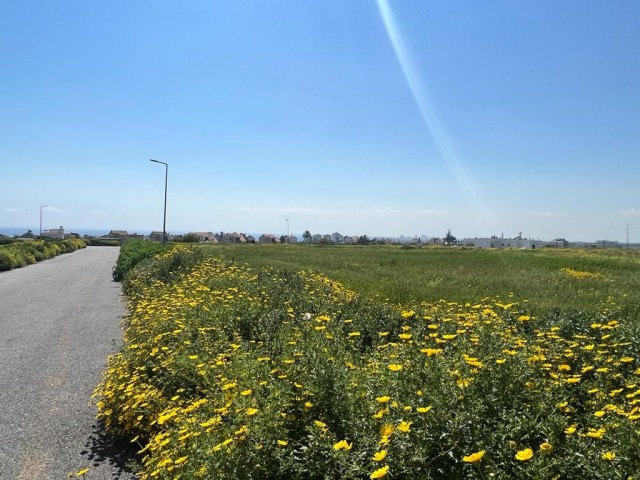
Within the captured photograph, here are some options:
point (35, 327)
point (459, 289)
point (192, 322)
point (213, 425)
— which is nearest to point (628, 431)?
point (213, 425)

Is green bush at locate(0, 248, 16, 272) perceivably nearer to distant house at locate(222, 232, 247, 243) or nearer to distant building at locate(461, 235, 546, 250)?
distant house at locate(222, 232, 247, 243)

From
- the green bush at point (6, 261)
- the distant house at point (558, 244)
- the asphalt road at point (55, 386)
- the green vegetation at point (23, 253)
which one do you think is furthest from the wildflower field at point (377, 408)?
the distant house at point (558, 244)

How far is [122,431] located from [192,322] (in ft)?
5.58

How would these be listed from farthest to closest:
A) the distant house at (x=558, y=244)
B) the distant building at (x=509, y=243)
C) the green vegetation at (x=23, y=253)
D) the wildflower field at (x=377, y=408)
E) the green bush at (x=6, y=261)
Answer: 1. the distant building at (x=509, y=243)
2. the distant house at (x=558, y=244)
3. the green vegetation at (x=23, y=253)
4. the green bush at (x=6, y=261)
5. the wildflower field at (x=377, y=408)

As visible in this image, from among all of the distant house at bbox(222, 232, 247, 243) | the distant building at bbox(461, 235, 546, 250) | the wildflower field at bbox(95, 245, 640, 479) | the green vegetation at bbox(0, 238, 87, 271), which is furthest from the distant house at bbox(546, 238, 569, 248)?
the wildflower field at bbox(95, 245, 640, 479)

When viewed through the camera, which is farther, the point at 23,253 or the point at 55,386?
the point at 23,253

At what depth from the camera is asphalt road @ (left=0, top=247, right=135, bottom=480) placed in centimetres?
433

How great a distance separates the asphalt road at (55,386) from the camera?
4.33 m

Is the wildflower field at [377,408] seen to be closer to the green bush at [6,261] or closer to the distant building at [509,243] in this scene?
the green bush at [6,261]

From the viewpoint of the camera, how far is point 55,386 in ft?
21.2

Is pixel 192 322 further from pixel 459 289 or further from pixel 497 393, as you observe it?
pixel 459 289

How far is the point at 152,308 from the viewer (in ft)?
24.9

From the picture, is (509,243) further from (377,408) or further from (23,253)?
(377,408)

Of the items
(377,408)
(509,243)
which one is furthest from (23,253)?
(509,243)
